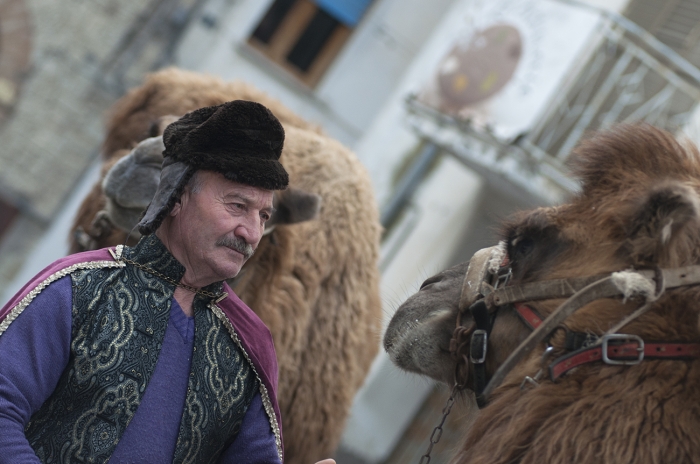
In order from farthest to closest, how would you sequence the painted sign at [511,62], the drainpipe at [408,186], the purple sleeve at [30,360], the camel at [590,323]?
1. the drainpipe at [408,186]
2. the painted sign at [511,62]
3. the camel at [590,323]
4. the purple sleeve at [30,360]

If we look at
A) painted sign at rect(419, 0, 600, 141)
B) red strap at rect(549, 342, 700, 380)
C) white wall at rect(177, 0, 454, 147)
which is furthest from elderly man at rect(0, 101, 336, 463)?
white wall at rect(177, 0, 454, 147)

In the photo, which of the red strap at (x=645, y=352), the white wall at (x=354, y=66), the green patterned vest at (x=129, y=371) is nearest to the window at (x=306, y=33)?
the white wall at (x=354, y=66)

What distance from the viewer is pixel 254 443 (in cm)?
223

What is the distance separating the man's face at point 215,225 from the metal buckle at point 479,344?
0.71m

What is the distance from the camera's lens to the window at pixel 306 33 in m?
→ 11.0

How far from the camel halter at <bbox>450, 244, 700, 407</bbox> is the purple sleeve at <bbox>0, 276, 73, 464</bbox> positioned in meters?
1.12

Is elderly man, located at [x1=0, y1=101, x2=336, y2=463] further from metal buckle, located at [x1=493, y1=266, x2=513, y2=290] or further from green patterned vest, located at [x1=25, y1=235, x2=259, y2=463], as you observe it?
metal buckle, located at [x1=493, y1=266, x2=513, y2=290]

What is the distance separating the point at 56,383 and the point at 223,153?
724mm

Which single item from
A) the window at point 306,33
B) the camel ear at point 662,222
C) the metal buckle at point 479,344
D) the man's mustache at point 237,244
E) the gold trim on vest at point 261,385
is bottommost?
the gold trim on vest at point 261,385

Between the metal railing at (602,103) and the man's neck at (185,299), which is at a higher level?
the metal railing at (602,103)

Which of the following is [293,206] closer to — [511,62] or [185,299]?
[185,299]

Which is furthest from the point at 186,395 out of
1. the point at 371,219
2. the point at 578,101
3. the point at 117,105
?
the point at 578,101

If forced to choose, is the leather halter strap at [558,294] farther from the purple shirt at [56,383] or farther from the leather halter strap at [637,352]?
the purple shirt at [56,383]

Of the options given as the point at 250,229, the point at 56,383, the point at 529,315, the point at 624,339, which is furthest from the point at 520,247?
the point at 56,383
